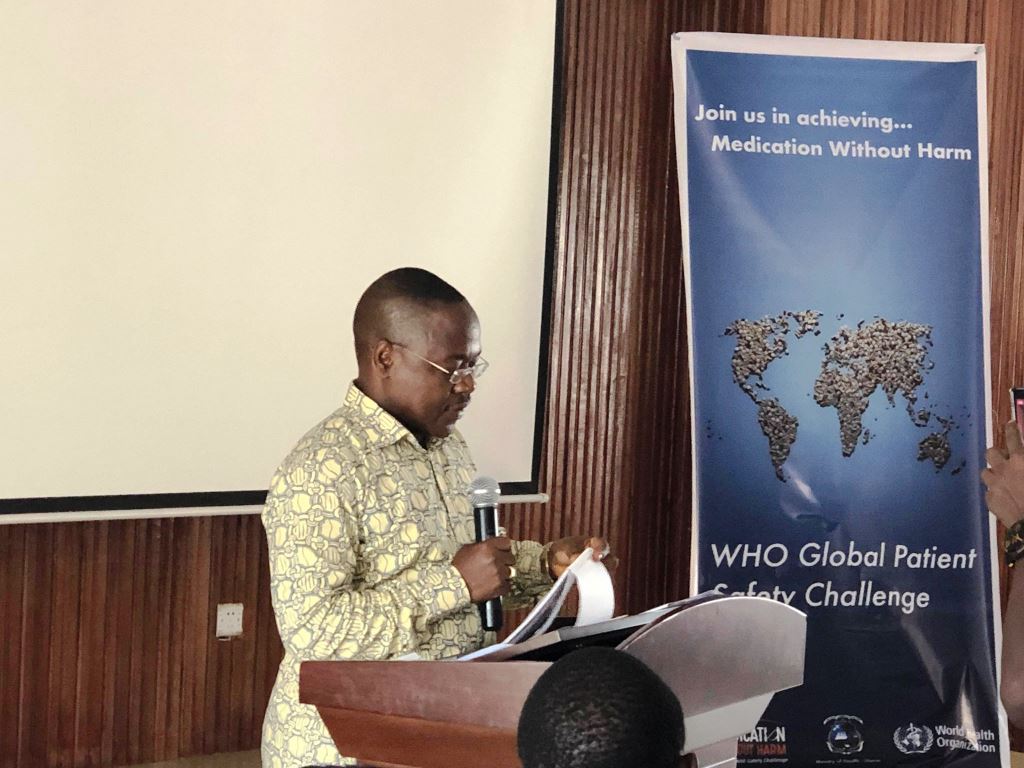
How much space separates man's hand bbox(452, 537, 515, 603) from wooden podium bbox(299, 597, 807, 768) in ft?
1.06

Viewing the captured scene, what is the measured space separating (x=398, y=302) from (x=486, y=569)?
528 millimetres

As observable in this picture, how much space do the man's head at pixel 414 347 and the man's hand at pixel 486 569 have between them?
311 mm

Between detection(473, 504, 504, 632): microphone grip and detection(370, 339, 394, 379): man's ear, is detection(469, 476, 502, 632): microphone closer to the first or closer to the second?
detection(473, 504, 504, 632): microphone grip

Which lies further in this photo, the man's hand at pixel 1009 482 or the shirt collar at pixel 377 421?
the shirt collar at pixel 377 421

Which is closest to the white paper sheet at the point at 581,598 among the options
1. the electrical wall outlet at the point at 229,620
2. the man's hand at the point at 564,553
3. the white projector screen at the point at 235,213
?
the man's hand at the point at 564,553

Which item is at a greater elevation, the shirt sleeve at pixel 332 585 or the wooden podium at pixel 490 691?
the shirt sleeve at pixel 332 585

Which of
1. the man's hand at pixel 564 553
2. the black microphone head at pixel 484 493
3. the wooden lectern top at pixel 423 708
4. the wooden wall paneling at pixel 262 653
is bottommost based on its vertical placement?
the wooden wall paneling at pixel 262 653

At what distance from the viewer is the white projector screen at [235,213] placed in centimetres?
345

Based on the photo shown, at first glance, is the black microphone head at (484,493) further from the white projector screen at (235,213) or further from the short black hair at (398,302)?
the white projector screen at (235,213)

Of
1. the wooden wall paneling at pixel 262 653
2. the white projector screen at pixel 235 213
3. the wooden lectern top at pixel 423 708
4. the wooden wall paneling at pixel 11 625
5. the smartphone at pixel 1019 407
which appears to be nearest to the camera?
the wooden lectern top at pixel 423 708

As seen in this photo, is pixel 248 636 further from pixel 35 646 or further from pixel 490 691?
pixel 490 691

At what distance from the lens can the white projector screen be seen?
3451 mm

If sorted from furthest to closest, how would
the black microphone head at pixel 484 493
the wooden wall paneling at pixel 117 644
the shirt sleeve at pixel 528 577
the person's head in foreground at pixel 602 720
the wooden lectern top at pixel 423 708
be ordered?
1. the wooden wall paneling at pixel 117 644
2. the shirt sleeve at pixel 528 577
3. the black microphone head at pixel 484 493
4. the wooden lectern top at pixel 423 708
5. the person's head in foreground at pixel 602 720

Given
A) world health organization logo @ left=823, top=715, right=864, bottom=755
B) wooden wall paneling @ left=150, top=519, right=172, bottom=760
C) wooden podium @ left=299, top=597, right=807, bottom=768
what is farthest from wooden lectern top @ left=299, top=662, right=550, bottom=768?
world health organization logo @ left=823, top=715, right=864, bottom=755
